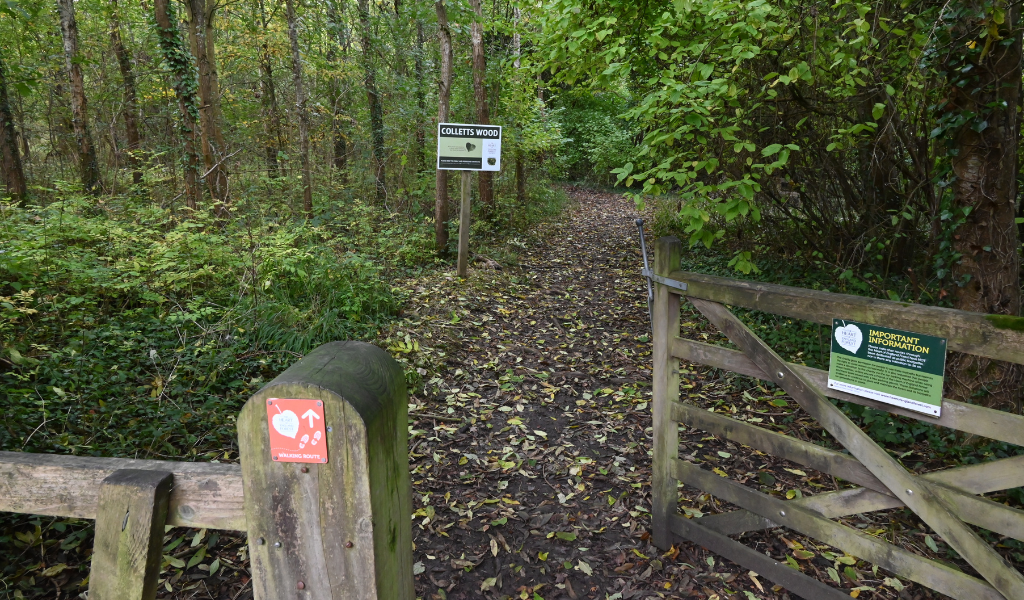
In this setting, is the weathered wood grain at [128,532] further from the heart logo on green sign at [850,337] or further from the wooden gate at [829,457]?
the heart logo on green sign at [850,337]

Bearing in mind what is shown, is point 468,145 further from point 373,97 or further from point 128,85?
point 128,85

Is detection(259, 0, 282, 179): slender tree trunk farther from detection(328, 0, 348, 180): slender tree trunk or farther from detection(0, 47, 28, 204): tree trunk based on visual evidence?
detection(0, 47, 28, 204): tree trunk

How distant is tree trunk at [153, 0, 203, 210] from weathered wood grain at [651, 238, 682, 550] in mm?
8671

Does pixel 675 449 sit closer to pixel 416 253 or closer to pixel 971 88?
pixel 971 88

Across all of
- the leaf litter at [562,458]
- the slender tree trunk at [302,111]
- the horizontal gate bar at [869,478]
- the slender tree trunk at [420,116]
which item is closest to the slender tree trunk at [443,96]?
the leaf litter at [562,458]

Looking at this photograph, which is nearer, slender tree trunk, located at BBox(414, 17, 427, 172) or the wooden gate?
the wooden gate

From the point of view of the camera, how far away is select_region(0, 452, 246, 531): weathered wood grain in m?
1.40

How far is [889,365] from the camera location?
2359mm

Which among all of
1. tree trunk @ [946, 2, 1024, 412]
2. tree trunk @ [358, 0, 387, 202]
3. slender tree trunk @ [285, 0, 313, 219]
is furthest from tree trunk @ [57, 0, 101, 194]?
tree trunk @ [946, 2, 1024, 412]

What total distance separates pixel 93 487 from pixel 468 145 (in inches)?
305

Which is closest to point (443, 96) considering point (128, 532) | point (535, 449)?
point (535, 449)

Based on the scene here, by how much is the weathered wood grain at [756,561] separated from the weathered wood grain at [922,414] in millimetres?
1094

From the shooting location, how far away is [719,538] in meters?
3.31

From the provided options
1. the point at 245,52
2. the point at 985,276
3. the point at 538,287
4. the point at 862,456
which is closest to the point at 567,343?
the point at 538,287
